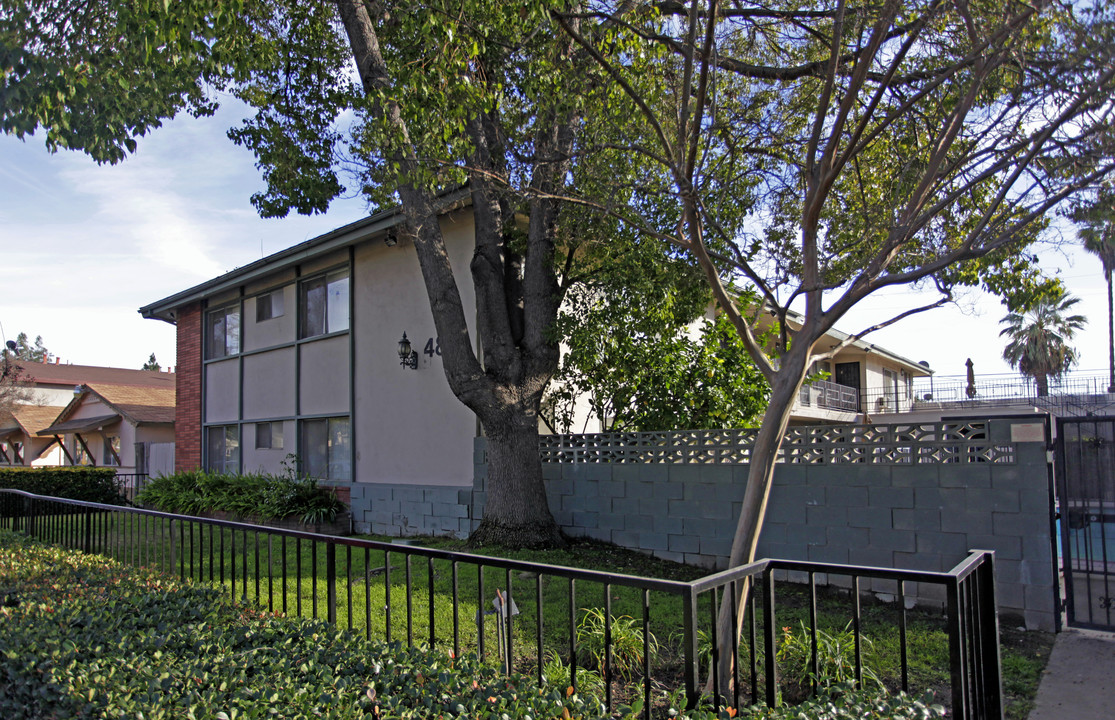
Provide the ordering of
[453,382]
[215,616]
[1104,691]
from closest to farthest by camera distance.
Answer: [215,616] → [1104,691] → [453,382]

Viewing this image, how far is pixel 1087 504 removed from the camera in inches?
240

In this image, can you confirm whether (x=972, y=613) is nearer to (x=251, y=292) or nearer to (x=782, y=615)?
(x=782, y=615)

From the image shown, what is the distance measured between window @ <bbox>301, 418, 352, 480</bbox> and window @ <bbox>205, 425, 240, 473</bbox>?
2.73 meters

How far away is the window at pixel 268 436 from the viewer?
15.5 m

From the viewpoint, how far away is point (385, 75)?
856cm

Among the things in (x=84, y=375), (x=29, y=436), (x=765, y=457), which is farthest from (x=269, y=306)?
(x=84, y=375)

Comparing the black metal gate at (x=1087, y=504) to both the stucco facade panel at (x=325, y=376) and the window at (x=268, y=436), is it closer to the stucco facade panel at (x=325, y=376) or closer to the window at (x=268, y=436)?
the stucco facade panel at (x=325, y=376)

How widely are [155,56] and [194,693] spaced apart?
217 inches

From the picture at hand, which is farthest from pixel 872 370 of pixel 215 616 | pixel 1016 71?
pixel 215 616

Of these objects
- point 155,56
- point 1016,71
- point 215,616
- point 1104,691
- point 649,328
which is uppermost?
point 155,56

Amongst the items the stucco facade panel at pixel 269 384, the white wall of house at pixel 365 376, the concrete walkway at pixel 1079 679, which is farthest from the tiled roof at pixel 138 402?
the concrete walkway at pixel 1079 679

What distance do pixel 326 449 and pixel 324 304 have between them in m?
2.76

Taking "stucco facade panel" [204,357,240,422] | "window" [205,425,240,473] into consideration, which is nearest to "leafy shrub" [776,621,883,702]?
"window" [205,425,240,473]

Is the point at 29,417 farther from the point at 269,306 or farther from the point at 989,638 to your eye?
the point at 989,638
